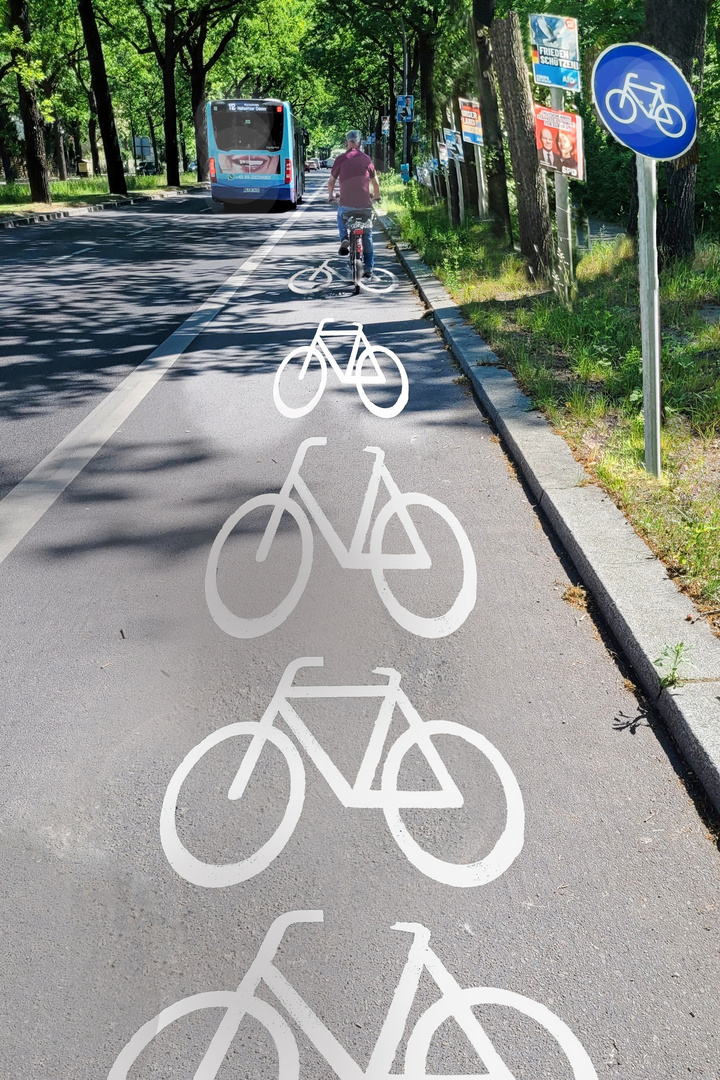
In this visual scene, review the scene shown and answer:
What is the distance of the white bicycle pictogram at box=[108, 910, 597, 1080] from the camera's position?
7.00 feet

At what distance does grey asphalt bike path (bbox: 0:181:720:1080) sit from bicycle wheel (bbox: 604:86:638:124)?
1.98 meters

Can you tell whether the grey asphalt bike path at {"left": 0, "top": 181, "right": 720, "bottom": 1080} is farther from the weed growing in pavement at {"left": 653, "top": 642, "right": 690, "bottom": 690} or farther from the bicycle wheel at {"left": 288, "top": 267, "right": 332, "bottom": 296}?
the bicycle wheel at {"left": 288, "top": 267, "right": 332, "bottom": 296}

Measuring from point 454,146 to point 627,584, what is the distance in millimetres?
17574

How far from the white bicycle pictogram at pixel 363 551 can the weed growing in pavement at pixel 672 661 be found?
89cm

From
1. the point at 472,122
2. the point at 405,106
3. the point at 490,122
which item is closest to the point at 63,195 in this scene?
the point at 405,106

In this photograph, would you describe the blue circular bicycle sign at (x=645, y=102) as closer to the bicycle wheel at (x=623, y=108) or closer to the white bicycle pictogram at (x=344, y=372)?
the bicycle wheel at (x=623, y=108)

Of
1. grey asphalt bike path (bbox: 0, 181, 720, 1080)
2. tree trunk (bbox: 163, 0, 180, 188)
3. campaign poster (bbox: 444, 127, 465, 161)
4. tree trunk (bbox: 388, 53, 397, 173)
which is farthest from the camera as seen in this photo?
tree trunk (bbox: 388, 53, 397, 173)

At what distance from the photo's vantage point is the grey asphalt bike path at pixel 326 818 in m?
2.25

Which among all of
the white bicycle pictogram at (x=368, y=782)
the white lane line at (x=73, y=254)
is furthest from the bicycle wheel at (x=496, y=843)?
the white lane line at (x=73, y=254)

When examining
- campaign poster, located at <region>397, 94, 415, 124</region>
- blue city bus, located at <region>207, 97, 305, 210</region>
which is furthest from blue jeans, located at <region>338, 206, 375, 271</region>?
campaign poster, located at <region>397, 94, 415, 124</region>

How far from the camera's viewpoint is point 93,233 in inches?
933

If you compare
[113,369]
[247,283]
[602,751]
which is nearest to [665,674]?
[602,751]

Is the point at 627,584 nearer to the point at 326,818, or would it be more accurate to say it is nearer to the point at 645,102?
the point at 326,818

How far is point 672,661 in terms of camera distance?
11.4ft
